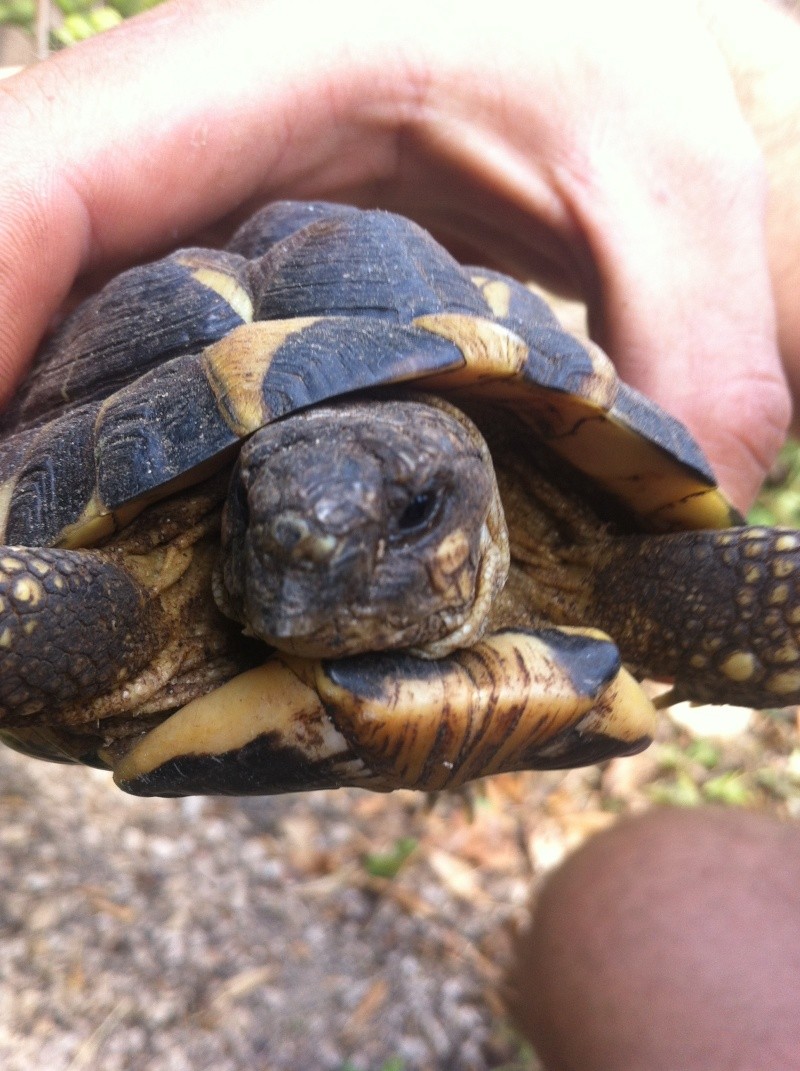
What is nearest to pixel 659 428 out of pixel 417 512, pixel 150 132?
pixel 417 512

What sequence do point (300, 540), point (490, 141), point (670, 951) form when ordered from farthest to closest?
1. point (670, 951)
2. point (490, 141)
3. point (300, 540)

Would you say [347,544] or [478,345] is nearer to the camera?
[347,544]

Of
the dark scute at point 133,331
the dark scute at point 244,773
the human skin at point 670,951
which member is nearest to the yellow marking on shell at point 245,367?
the dark scute at point 133,331

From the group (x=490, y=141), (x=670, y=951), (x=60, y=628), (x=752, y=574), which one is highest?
(x=490, y=141)

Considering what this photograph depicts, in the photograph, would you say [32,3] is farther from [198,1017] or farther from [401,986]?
[401,986]

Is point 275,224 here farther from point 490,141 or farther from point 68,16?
point 68,16

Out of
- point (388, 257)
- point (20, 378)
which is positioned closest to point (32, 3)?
point (20, 378)
